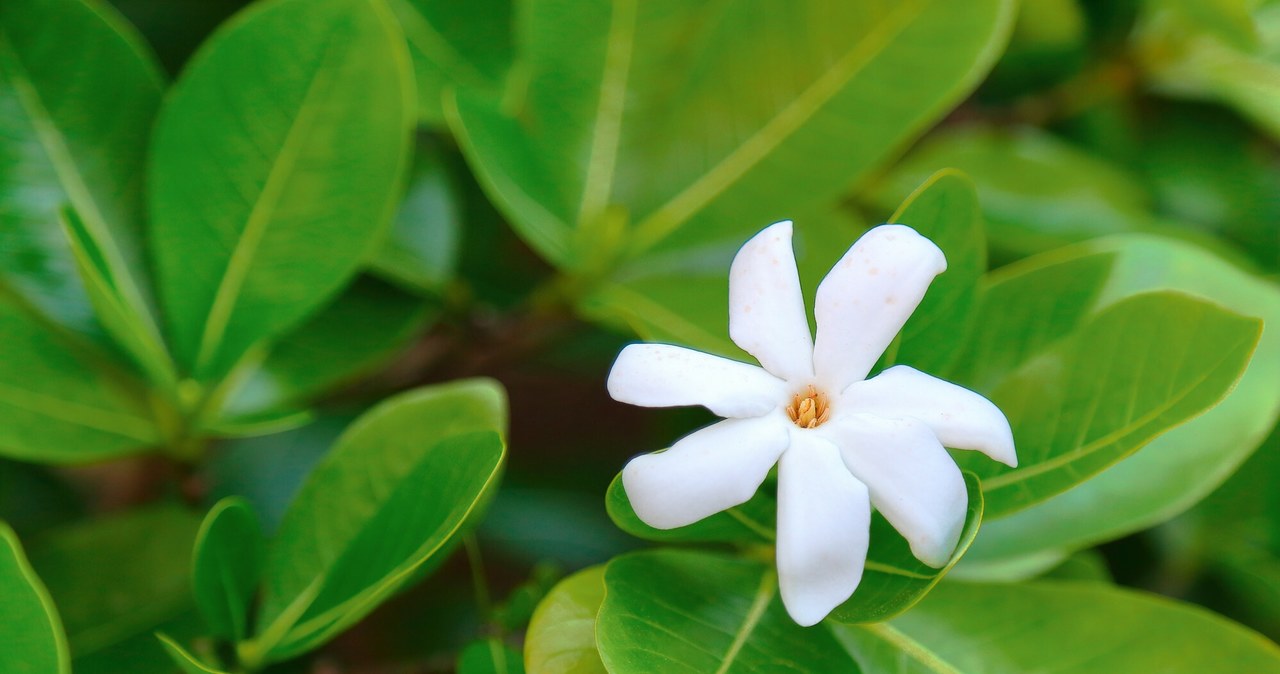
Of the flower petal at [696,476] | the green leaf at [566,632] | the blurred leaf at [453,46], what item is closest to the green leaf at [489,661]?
the green leaf at [566,632]

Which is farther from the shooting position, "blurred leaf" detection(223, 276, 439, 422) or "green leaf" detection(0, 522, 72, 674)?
"blurred leaf" detection(223, 276, 439, 422)

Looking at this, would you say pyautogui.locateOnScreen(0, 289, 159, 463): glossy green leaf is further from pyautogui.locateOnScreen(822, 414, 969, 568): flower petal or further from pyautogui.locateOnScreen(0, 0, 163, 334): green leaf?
pyautogui.locateOnScreen(822, 414, 969, 568): flower petal

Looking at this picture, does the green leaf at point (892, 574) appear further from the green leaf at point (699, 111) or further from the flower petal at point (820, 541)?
the green leaf at point (699, 111)

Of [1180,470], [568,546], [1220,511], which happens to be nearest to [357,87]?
[568,546]

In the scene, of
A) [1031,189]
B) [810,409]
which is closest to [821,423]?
[810,409]

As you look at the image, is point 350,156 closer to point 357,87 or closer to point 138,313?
point 357,87

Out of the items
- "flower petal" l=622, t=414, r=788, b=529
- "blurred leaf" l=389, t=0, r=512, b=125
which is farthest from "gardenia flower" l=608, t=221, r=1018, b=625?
"blurred leaf" l=389, t=0, r=512, b=125

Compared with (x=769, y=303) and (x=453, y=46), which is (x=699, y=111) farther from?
(x=769, y=303)
